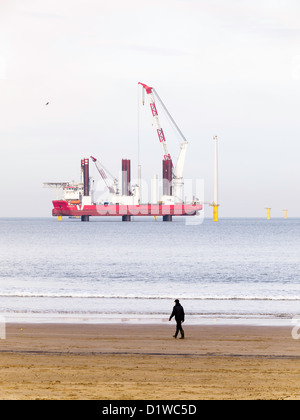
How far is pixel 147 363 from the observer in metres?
12.8

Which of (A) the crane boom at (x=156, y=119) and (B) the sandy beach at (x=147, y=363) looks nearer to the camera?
(B) the sandy beach at (x=147, y=363)

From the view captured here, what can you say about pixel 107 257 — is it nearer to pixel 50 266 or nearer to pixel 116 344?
pixel 50 266

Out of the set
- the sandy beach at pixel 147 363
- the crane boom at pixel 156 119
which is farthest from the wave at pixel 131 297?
the crane boom at pixel 156 119

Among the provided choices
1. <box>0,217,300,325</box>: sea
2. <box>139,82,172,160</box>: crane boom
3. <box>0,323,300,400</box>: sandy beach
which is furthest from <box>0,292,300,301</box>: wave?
<box>139,82,172,160</box>: crane boom

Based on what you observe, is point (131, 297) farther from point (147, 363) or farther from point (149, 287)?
point (147, 363)

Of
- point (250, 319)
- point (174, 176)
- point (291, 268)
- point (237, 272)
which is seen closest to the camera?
point (250, 319)

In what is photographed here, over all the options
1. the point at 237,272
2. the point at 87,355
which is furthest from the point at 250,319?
the point at 237,272

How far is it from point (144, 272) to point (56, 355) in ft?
111

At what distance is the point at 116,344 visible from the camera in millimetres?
15273

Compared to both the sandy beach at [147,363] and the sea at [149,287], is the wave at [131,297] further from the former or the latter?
the sandy beach at [147,363]

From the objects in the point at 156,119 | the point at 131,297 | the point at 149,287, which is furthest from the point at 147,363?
the point at 156,119

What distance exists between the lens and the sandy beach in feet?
33.6

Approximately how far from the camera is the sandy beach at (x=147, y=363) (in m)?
10.2

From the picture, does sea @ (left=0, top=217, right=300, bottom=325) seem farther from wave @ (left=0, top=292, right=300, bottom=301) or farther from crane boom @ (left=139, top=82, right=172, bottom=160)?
crane boom @ (left=139, top=82, right=172, bottom=160)
